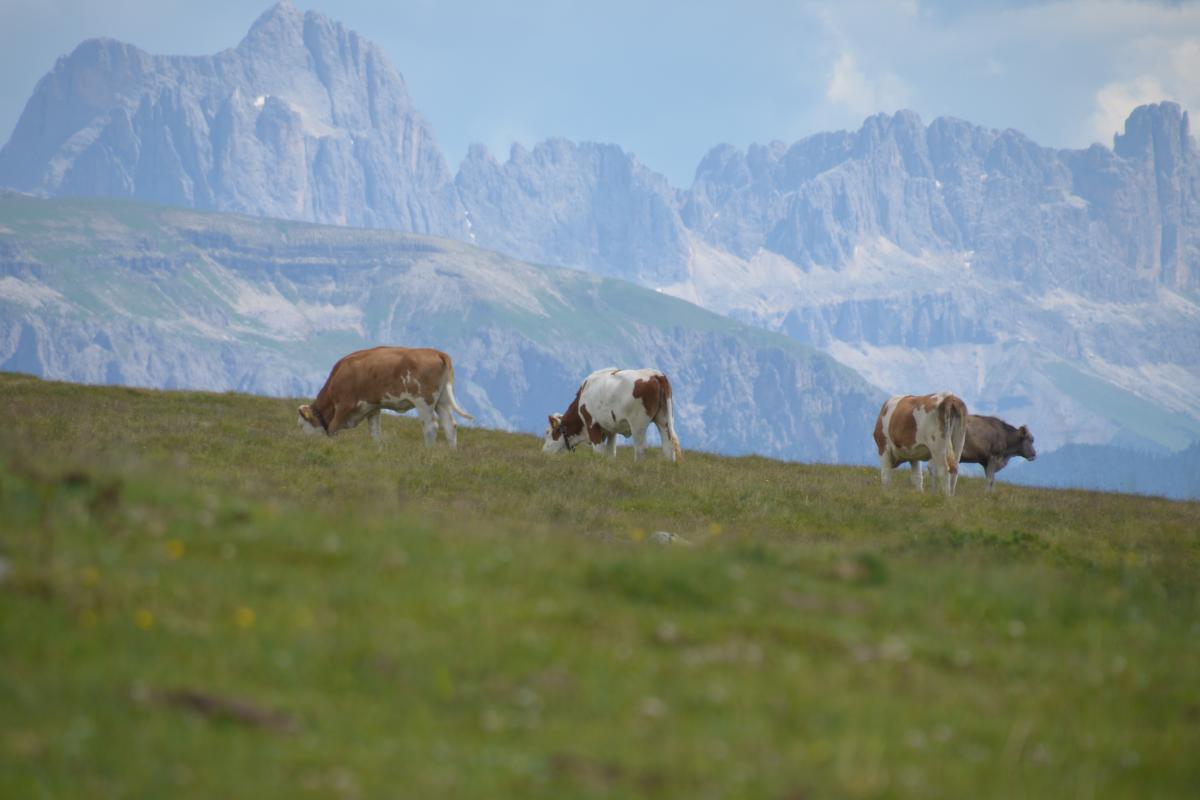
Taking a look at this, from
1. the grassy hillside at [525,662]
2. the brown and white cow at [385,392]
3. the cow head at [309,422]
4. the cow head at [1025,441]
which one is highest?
the cow head at [1025,441]

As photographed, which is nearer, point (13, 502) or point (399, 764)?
point (399, 764)

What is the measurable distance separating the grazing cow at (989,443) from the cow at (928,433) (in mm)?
9679

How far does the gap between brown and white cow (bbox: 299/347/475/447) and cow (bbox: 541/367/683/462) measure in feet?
11.9

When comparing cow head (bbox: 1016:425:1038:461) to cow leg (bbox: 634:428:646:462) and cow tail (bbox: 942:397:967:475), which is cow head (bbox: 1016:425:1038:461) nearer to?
cow tail (bbox: 942:397:967:475)

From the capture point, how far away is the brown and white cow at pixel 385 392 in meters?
33.5

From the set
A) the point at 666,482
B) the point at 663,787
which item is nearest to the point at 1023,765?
the point at 663,787

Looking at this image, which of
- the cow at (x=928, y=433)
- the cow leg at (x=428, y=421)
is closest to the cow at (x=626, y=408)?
the cow leg at (x=428, y=421)

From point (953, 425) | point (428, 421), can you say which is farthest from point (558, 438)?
point (953, 425)

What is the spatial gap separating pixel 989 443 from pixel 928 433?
1285 centimetres

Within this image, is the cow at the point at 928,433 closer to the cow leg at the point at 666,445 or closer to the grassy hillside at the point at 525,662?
the cow leg at the point at 666,445

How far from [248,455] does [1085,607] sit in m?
20.0

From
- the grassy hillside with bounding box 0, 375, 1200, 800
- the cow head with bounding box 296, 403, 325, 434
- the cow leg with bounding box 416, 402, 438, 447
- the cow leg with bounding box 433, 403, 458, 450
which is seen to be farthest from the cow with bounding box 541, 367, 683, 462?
the grassy hillside with bounding box 0, 375, 1200, 800

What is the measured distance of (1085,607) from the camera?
1108 centimetres

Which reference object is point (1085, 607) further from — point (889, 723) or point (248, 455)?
point (248, 455)
